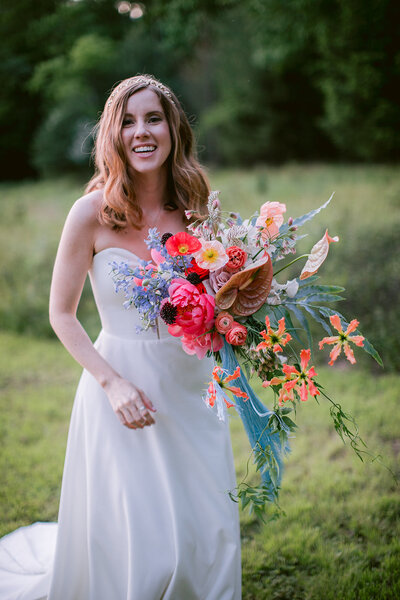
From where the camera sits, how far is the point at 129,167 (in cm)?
231

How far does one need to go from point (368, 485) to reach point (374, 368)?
2130 mm

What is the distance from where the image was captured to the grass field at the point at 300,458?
276 cm

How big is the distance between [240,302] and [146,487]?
985mm

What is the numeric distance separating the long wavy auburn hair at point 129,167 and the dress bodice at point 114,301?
0.48 feet

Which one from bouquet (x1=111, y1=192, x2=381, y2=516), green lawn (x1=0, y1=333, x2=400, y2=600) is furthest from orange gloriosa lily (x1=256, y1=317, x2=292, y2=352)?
green lawn (x1=0, y1=333, x2=400, y2=600)

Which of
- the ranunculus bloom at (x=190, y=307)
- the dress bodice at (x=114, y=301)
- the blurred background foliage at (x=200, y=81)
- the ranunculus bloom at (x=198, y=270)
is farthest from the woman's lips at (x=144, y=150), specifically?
the blurred background foliage at (x=200, y=81)

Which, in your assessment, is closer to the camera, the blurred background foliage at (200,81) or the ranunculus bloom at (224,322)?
the ranunculus bloom at (224,322)

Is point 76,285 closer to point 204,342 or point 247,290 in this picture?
point 204,342

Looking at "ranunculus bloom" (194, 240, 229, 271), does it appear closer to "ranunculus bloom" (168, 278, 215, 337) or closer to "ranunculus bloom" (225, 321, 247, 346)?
"ranunculus bloom" (168, 278, 215, 337)

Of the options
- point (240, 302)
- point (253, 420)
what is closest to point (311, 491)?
point (253, 420)

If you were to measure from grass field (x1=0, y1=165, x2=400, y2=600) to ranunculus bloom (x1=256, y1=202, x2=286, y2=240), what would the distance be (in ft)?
6.36

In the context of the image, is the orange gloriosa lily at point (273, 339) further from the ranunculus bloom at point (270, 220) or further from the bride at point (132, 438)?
the bride at point (132, 438)

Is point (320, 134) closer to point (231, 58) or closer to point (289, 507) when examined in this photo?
point (231, 58)

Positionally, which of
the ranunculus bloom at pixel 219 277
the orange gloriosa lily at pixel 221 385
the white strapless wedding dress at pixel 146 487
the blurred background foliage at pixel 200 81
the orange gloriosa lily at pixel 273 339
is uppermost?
the blurred background foliage at pixel 200 81
